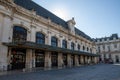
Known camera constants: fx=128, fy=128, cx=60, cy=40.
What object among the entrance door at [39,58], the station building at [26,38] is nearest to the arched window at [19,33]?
the station building at [26,38]

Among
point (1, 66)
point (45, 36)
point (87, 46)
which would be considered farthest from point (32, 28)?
point (87, 46)

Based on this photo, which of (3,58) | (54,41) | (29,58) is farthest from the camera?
(54,41)

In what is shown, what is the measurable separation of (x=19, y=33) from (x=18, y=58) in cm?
366

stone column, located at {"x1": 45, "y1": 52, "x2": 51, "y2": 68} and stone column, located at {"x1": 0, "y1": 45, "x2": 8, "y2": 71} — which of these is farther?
stone column, located at {"x1": 45, "y1": 52, "x2": 51, "y2": 68}

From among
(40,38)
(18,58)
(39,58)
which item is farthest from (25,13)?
(39,58)

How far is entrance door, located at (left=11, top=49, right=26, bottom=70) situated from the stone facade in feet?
147

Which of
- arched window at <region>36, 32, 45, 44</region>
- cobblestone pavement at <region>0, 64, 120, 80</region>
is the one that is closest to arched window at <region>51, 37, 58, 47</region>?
arched window at <region>36, 32, 45, 44</region>

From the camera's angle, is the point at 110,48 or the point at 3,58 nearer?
the point at 3,58

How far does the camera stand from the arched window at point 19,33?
1822cm

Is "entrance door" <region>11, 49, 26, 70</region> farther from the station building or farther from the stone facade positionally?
the stone facade

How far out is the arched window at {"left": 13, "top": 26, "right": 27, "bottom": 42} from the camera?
18.2 metres

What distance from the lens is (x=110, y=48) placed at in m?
58.7

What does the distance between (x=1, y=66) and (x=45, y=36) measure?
33.9 feet

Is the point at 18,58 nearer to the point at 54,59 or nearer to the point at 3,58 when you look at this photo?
the point at 3,58
